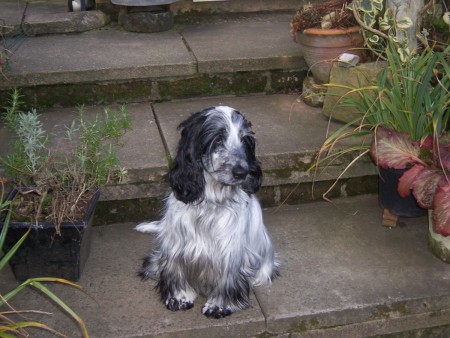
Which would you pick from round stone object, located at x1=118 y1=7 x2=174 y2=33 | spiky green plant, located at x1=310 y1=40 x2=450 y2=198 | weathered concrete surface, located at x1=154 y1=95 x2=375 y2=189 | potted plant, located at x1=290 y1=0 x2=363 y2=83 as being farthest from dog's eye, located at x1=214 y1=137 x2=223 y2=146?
round stone object, located at x1=118 y1=7 x2=174 y2=33

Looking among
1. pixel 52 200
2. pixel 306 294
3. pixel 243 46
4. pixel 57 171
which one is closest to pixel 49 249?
pixel 52 200

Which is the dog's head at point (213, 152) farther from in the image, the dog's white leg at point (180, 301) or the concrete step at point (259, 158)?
the concrete step at point (259, 158)

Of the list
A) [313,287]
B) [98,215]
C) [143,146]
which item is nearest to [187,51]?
[143,146]

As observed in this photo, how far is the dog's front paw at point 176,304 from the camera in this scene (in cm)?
307

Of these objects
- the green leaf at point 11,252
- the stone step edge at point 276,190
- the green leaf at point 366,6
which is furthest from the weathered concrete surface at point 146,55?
the green leaf at point 11,252

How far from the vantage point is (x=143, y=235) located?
3.69 m

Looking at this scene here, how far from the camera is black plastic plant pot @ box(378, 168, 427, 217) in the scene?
142 inches

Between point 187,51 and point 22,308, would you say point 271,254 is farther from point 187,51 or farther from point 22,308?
point 187,51

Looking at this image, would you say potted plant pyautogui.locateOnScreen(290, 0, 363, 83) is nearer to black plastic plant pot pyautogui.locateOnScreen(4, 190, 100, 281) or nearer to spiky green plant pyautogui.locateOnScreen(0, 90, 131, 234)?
spiky green plant pyautogui.locateOnScreen(0, 90, 131, 234)

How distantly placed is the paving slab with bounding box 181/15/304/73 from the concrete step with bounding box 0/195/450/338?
143 cm

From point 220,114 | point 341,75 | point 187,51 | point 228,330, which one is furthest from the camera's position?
point 187,51

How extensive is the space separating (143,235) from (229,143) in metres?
1.16

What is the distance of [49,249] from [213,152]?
3.28 ft

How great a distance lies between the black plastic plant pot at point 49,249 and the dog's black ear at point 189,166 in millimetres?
563
